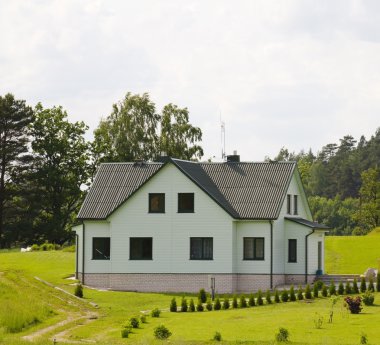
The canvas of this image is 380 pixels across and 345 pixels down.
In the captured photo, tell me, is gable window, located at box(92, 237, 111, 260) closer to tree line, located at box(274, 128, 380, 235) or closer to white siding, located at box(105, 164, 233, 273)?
white siding, located at box(105, 164, 233, 273)

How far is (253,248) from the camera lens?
55.0 metres

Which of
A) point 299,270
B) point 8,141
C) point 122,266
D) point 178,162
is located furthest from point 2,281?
point 8,141

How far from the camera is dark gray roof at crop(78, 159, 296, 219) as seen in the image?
55.5 meters

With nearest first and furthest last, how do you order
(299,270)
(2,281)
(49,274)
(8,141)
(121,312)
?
(121,312) < (2,281) < (299,270) < (49,274) < (8,141)

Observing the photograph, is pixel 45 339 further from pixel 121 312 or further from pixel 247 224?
pixel 247 224

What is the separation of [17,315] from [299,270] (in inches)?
818

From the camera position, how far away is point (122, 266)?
184 ft

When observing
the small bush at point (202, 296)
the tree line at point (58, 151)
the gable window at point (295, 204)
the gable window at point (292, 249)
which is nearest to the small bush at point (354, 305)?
the small bush at point (202, 296)

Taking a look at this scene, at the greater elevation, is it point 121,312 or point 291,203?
point 291,203

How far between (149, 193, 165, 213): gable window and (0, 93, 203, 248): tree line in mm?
33277

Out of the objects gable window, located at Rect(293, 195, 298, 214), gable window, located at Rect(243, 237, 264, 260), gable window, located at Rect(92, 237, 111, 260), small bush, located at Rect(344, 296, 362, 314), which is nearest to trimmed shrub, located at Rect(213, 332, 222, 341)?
small bush, located at Rect(344, 296, 362, 314)

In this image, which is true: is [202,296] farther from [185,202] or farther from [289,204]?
[289,204]

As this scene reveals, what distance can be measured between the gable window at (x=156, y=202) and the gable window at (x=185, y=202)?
969mm

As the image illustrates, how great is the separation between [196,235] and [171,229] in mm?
1459
